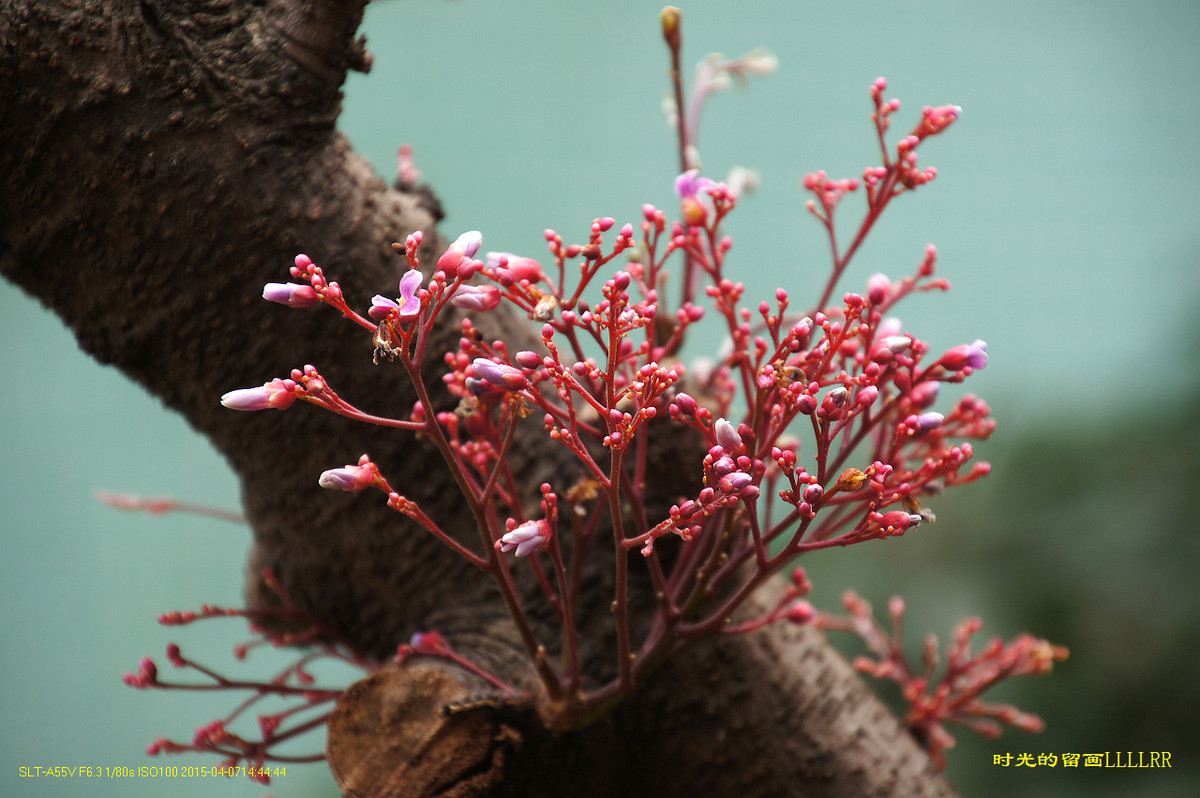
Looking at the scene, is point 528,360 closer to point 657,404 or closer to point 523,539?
point 523,539

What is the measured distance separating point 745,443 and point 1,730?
194 cm

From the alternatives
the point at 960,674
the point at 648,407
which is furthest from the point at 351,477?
the point at 960,674

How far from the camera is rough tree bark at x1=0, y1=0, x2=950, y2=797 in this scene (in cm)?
56

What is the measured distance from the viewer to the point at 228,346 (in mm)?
630

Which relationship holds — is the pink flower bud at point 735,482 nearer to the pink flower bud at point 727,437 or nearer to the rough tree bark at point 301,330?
the pink flower bud at point 727,437

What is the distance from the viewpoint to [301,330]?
63cm

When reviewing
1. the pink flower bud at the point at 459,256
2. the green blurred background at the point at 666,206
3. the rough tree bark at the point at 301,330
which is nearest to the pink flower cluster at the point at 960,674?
the rough tree bark at the point at 301,330

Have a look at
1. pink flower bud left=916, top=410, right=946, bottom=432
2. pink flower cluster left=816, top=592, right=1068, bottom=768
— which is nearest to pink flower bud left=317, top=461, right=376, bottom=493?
pink flower bud left=916, top=410, right=946, bottom=432

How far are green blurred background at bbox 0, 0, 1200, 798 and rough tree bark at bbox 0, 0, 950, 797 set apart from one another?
3.63 feet

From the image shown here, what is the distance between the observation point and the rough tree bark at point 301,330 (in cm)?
56

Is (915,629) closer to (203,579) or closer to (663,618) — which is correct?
(663,618)

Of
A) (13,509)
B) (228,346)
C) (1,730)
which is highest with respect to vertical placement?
(13,509)

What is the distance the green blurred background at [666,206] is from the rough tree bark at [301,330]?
3.63ft

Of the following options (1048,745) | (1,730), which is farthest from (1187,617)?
(1,730)
